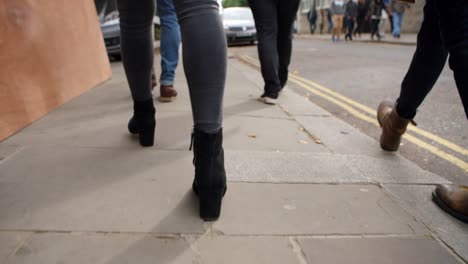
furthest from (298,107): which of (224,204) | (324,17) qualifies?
(324,17)

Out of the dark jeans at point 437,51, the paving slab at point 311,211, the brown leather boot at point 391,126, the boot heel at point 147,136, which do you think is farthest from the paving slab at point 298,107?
the paving slab at point 311,211

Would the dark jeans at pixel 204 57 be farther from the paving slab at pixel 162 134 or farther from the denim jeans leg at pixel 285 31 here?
the denim jeans leg at pixel 285 31

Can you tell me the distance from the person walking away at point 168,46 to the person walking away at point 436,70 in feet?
6.48

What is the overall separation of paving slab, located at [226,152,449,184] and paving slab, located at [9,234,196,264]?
2.12 ft

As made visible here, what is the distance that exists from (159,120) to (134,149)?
28.7 inches

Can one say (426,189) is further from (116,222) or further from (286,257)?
(116,222)

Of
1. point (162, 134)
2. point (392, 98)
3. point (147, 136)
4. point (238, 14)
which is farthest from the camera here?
point (238, 14)

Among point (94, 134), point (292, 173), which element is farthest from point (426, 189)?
point (94, 134)

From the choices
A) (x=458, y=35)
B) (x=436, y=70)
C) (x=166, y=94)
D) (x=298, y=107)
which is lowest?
(x=298, y=107)

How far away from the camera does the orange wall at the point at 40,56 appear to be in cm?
240

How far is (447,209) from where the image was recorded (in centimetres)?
169

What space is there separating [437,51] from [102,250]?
5.97ft

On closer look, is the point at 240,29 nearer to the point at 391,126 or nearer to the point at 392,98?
the point at 392,98

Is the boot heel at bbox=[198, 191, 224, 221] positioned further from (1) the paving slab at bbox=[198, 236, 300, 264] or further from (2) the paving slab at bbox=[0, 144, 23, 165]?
(2) the paving slab at bbox=[0, 144, 23, 165]
